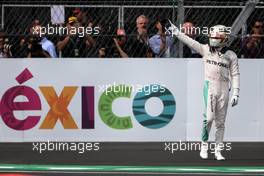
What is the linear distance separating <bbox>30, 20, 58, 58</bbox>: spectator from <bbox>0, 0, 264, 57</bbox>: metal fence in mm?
148

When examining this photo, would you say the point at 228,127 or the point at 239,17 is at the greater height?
the point at 239,17

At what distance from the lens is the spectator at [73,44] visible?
13.1 m

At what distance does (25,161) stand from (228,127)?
3700 millimetres

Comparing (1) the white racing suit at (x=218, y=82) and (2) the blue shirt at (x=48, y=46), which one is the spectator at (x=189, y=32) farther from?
(2) the blue shirt at (x=48, y=46)

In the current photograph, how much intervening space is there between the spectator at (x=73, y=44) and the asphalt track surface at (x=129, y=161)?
64.9 inches

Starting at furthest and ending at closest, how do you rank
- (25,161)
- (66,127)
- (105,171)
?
(66,127), (25,161), (105,171)

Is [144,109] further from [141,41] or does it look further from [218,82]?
[218,82]

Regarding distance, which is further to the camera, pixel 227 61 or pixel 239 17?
pixel 239 17

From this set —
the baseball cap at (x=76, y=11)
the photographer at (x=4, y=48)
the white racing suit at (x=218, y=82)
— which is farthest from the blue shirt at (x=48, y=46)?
the white racing suit at (x=218, y=82)

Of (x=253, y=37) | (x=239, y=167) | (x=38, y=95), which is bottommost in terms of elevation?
(x=239, y=167)

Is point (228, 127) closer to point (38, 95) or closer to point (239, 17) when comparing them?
point (239, 17)

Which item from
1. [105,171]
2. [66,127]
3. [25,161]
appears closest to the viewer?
[105,171]

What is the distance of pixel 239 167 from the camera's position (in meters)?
10.4

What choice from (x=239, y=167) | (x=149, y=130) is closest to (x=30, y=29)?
(x=149, y=130)
